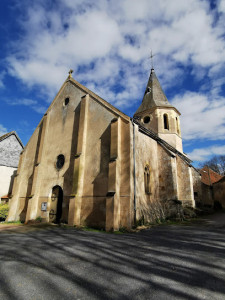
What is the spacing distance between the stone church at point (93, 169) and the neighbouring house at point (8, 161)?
18.7 ft

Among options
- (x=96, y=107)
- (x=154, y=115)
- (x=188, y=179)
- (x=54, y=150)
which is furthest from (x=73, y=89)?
(x=188, y=179)

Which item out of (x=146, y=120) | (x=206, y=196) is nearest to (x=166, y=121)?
(x=146, y=120)

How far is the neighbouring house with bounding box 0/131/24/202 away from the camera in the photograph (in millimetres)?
19938

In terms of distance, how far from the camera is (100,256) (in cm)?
469

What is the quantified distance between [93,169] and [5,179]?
14.6 meters

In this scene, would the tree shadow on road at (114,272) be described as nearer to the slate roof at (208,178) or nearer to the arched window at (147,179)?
the arched window at (147,179)

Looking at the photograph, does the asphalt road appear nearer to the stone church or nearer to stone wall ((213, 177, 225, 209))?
the stone church

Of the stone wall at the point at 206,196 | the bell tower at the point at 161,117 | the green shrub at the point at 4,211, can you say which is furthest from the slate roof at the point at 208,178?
the green shrub at the point at 4,211

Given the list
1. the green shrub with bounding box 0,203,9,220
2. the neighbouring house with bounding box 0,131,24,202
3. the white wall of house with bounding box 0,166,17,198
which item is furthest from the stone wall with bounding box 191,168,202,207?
the white wall of house with bounding box 0,166,17,198

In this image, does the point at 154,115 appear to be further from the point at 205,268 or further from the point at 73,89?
the point at 205,268

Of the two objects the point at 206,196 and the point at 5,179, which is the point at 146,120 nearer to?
the point at 206,196

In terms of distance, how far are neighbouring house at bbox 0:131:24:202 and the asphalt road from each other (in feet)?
A: 55.2

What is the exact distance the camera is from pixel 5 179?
2027 centimetres

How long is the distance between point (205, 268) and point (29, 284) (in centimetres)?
361
